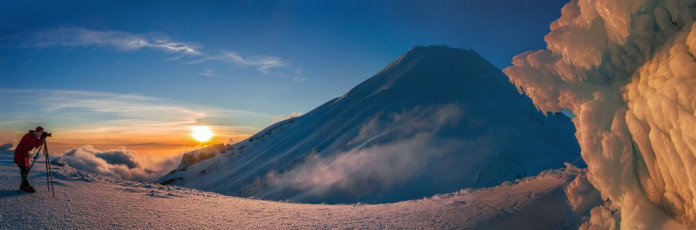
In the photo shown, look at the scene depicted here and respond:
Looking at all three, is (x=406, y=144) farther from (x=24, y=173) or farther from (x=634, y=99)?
(x=634, y=99)

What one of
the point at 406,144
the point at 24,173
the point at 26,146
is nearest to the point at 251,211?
the point at 24,173

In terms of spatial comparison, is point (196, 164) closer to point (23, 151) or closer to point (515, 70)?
point (23, 151)

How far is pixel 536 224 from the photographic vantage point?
Answer: 21.5ft

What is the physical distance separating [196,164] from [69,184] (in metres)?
56.0

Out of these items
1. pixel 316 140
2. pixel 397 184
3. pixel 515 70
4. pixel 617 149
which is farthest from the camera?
pixel 316 140

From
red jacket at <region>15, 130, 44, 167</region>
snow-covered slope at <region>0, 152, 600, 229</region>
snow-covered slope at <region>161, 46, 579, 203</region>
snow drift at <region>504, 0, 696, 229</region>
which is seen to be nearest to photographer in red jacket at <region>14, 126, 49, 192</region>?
red jacket at <region>15, 130, 44, 167</region>

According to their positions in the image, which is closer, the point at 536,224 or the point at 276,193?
the point at 536,224

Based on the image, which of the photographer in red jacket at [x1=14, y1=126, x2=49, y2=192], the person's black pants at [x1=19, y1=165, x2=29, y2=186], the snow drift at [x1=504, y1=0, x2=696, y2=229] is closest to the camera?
the snow drift at [x1=504, y1=0, x2=696, y2=229]

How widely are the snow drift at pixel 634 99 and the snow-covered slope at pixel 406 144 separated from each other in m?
21.0

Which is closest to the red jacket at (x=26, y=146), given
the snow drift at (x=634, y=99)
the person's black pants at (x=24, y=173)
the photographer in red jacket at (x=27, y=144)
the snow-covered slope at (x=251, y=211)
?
the photographer in red jacket at (x=27, y=144)

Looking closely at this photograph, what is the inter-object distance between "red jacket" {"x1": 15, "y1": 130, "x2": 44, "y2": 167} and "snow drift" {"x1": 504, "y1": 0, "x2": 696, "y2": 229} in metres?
12.5

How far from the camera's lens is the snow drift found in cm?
371

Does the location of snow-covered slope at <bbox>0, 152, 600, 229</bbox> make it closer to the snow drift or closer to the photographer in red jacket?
the photographer in red jacket

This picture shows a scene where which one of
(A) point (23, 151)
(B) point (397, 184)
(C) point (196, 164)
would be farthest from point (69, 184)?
(C) point (196, 164)
